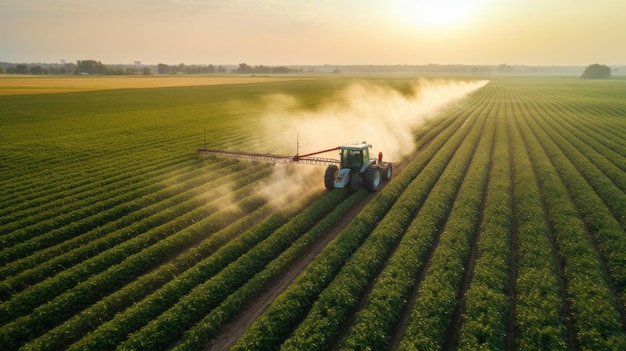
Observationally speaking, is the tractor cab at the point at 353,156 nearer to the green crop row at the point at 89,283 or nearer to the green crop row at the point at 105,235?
the green crop row at the point at 105,235

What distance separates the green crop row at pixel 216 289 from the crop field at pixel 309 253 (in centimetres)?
6

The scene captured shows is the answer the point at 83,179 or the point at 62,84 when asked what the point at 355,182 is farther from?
the point at 62,84

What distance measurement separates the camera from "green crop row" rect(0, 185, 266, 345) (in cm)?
1148

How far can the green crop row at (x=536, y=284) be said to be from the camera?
10477mm

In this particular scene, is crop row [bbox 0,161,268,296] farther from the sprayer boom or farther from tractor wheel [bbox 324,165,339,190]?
tractor wheel [bbox 324,165,339,190]

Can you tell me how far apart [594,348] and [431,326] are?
424cm

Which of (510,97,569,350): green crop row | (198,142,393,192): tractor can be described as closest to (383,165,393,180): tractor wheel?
(198,142,393,192): tractor

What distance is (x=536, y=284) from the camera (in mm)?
12797

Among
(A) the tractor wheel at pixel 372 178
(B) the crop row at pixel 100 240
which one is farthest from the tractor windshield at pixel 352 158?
(B) the crop row at pixel 100 240

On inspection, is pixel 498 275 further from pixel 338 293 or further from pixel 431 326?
pixel 338 293

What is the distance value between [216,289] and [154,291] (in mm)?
2426

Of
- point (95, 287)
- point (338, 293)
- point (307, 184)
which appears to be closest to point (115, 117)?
point (307, 184)

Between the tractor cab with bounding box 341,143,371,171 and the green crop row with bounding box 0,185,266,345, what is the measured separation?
29.4 ft

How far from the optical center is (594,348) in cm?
1005
